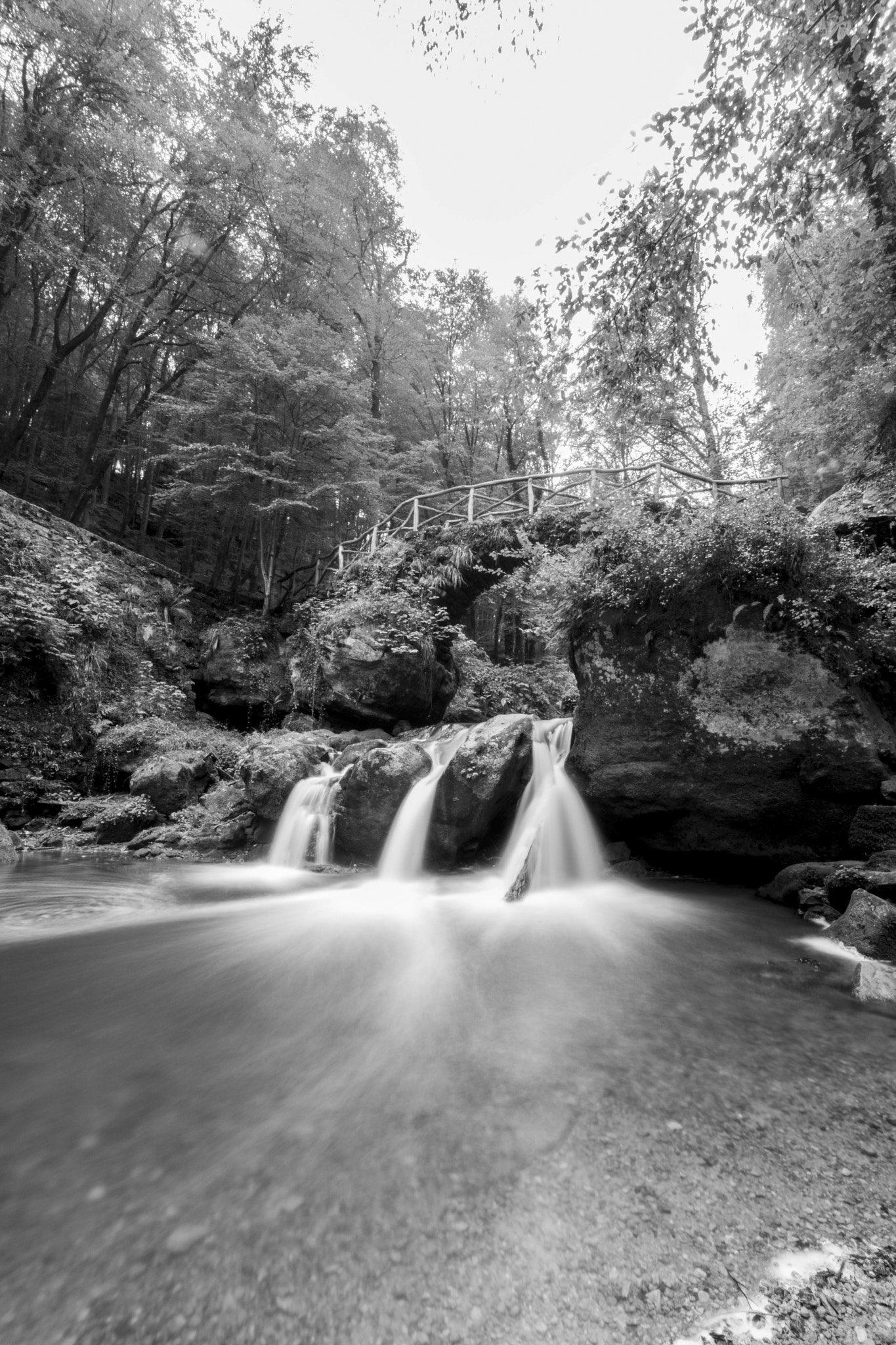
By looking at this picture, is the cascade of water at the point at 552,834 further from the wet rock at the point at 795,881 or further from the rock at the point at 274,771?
the rock at the point at 274,771

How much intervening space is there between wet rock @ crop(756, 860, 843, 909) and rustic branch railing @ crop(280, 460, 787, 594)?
5.78 meters

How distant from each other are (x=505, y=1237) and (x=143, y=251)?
2093cm

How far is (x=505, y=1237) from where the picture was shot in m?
1.47

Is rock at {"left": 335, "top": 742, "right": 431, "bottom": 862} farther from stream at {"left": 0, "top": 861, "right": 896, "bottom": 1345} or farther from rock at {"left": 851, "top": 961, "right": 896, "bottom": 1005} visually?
rock at {"left": 851, "top": 961, "right": 896, "bottom": 1005}

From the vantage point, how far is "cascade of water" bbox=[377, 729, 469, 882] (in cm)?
717

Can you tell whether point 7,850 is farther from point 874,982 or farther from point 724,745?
point 874,982

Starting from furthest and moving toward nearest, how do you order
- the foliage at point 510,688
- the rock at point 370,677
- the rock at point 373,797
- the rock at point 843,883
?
the foliage at point 510,688
the rock at point 370,677
the rock at point 373,797
the rock at point 843,883

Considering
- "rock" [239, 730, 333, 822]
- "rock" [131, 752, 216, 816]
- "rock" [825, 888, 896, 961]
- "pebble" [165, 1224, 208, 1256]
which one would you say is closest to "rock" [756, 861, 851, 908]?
"rock" [825, 888, 896, 961]

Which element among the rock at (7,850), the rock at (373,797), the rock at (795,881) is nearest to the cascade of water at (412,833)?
the rock at (373,797)

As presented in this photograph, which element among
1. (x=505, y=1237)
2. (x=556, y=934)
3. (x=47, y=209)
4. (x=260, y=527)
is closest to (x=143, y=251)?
(x=47, y=209)

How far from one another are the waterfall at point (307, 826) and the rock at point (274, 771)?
15cm

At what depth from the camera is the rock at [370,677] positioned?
468 inches

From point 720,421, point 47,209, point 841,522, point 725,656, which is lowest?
point 725,656

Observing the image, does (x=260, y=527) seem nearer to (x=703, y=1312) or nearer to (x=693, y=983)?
(x=693, y=983)
